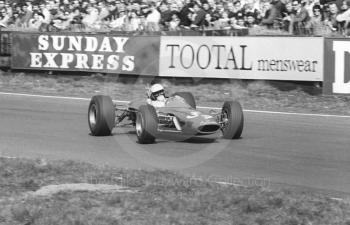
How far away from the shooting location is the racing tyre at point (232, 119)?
1089 centimetres

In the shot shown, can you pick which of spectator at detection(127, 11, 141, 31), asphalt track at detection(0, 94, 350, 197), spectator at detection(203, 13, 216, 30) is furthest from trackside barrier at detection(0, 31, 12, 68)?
asphalt track at detection(0, 94, 350, 197)

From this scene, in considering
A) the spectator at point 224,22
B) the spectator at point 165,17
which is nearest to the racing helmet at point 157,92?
the spectator at point 224,22

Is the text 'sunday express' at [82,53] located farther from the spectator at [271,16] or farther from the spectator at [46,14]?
A: the spectator at [271,16]

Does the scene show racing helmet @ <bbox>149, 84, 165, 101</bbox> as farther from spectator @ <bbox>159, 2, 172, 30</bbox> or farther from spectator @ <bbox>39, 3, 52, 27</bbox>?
spectator @ <bbox>39, 3, 52, 27</bbox>

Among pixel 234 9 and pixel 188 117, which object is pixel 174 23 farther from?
pixel 188 117

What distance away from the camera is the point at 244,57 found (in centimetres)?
1748

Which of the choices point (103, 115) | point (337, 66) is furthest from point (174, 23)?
point (103, 115)

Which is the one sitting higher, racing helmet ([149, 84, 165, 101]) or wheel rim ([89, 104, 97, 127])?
racing helmet ([149, 84, 165, 101])

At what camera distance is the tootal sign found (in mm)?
16016

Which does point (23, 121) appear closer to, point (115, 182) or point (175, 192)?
point (115, 182)

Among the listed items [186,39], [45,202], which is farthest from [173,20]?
[45,202]

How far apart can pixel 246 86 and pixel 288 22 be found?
6.41 feet

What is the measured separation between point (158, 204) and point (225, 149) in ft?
14.3

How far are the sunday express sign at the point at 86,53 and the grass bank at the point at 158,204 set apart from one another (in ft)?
38.8
